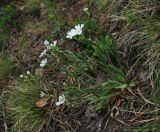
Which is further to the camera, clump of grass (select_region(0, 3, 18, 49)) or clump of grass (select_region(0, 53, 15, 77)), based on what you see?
clump of grass (select_region(0, 3, 18, 49))

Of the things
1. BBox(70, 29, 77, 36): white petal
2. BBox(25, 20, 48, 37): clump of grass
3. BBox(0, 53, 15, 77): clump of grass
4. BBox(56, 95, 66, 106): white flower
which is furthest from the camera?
BBox(25, 20, 48, 37): clump of grass

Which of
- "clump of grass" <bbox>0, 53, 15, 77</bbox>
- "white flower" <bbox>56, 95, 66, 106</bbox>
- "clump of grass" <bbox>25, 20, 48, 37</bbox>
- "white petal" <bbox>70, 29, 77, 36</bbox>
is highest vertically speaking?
"white petal" <bbox>70, 29, 77, 36</bbox>

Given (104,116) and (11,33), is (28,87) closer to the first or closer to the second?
(104,116)

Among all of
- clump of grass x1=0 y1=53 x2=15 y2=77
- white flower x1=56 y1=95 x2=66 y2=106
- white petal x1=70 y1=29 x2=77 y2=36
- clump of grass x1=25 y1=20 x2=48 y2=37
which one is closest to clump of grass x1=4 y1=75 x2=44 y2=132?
white flower x1=56 y1=95 x2=66 y2=106

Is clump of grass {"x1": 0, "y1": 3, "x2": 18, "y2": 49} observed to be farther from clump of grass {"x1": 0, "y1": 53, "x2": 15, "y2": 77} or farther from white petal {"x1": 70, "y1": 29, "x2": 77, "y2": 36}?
white petal {"x1": 70, "y1": 29, "x2": 77, "y2": 36}

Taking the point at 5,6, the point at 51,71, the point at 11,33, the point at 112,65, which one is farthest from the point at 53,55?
the point at 5,6

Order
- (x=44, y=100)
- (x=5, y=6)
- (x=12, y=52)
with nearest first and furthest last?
(x=44, y=100) → (x=12, y=52) → (x=5, y=6)

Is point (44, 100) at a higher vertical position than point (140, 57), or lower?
lower

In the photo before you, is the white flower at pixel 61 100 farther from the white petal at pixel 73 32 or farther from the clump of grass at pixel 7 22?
the clump of grass at pixel 7 22

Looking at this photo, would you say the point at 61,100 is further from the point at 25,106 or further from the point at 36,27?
the point at 36,27
